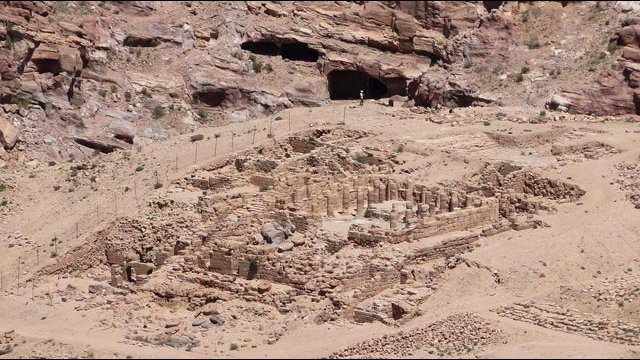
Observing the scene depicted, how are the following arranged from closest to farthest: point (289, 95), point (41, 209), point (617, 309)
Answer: point (617, 309) → point (41, 209) → point (289, 95)

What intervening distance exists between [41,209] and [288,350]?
49.7ft

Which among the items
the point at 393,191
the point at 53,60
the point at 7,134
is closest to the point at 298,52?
the point at 53,60

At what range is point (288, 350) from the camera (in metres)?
29.1

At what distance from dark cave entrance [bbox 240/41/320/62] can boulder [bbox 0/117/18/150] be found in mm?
15629

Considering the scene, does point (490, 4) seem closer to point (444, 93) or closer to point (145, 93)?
point (444, 93)

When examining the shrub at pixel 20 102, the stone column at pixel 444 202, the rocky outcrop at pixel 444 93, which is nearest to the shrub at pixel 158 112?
the shrub at pixel 20 102

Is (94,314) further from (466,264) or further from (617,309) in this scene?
(617,309)

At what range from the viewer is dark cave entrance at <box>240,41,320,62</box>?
199 feet

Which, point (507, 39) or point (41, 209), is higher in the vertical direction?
point (507, 39)

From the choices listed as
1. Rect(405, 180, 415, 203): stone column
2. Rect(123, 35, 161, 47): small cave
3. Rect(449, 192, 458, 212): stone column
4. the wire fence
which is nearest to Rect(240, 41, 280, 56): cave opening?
Rect(123, 35, 161, 47): small cave

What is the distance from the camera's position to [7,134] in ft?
155

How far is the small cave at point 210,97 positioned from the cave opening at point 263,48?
5.31 metres

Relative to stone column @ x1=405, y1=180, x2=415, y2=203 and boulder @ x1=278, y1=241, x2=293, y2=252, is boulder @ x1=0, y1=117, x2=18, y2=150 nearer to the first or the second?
stone column @ x1=405, y1=180, x2=415, y2=203

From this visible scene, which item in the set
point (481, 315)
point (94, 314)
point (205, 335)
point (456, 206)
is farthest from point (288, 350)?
point (456, 206)
